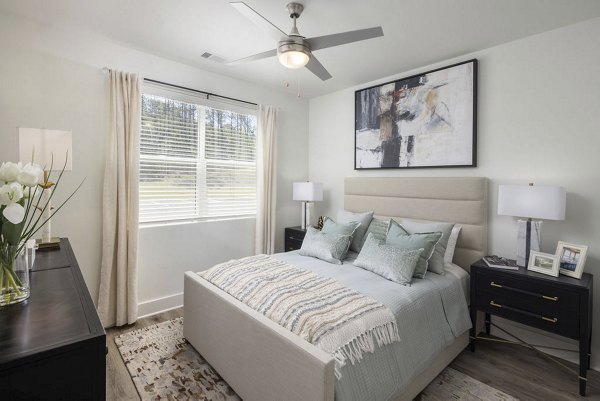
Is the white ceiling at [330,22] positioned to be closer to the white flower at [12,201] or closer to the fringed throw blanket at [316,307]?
the white flower at [12,201]

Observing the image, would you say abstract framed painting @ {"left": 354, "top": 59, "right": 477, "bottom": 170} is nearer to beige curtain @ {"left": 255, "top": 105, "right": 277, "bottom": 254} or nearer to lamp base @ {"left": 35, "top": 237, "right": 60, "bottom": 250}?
beige curtain @ {"left": 255, "top": 105, "right": 277, "bottom": 254}

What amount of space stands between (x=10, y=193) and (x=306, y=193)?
3.10 metres

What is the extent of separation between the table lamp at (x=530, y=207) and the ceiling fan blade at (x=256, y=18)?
2.16 metres

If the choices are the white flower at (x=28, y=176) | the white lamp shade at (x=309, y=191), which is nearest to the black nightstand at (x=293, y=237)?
the white lamp shade at (x=309, y=191)

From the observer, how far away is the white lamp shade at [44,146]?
1888mm

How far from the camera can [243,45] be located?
2.81 meters

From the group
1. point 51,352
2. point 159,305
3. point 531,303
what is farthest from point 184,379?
point 531,303

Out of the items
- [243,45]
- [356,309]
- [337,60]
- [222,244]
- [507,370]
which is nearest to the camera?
[356,309]

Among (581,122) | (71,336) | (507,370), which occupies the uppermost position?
(581,122)

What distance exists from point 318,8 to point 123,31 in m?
1.76

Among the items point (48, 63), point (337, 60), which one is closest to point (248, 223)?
point (337, 60)

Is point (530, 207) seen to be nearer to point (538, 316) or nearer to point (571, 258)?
point (571, 258)

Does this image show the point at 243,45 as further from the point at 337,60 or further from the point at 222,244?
the point at 222,244

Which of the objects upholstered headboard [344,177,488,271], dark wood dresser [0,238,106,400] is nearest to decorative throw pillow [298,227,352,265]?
upholstered headboard [344,177,488,271]
